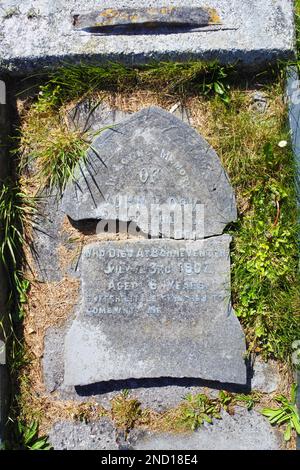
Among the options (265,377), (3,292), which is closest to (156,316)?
(265,377)

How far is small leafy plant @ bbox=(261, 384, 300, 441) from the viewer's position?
10.8ft

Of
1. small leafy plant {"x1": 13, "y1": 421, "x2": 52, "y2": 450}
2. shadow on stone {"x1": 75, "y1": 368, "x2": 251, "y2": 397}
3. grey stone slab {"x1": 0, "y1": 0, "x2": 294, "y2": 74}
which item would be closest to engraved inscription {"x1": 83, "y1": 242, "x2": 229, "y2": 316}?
shadow on stone {"x1": 75, "y1": 368, "x2": 251, "y2": 397}

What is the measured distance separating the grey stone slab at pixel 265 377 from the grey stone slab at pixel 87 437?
0.88m

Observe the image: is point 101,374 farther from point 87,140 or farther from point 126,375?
point 87,140

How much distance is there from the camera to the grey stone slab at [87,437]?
11.0 feet

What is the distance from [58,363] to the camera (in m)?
3.40

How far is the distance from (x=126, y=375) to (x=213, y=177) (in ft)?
4.02

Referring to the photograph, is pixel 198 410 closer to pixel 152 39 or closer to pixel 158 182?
pixel 158 182

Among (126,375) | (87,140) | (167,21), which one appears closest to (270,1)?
(167,21)

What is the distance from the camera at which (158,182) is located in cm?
326

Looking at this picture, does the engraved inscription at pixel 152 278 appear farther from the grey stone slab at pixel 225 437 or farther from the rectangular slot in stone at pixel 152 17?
the rectangular slot in stone at pixel 152 17

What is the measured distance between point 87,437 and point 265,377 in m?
1.10

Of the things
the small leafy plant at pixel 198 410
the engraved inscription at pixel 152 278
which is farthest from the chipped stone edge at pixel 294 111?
the engraved inscription at pixel 152 278
